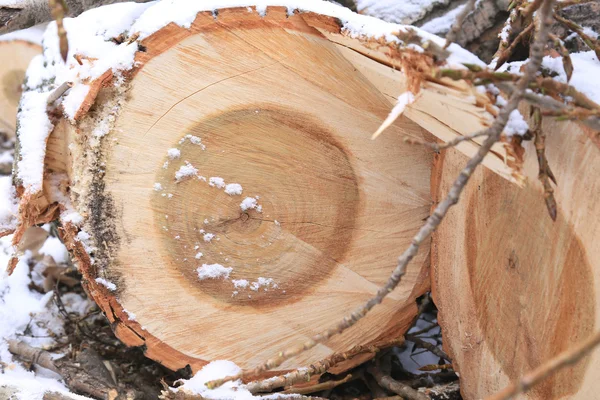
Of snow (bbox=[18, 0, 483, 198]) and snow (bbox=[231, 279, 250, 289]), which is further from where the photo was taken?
snow (bbox=[231, 279, 250, 289])

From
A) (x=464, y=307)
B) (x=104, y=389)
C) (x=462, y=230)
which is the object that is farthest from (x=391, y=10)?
(x=104, y=389)

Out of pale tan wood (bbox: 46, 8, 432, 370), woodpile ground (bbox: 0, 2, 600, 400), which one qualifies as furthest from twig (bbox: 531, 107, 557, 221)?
pale tan wood (bbox: 46, 8, 432, 370)

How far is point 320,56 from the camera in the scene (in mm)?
1354

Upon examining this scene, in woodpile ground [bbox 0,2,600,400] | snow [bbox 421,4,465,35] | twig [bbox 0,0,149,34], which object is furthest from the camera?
snow [bbox 421,4,465,35]

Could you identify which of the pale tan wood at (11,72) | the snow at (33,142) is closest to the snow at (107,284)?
the snow at (33,142)

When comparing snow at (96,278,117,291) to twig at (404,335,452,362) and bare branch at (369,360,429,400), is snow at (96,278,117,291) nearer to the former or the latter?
bare branch at (369,360,429,400)

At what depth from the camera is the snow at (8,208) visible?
1463mm

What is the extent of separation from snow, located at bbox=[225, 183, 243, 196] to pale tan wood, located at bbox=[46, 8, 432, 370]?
0.02 meters

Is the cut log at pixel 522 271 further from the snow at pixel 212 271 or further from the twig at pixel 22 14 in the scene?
the twig at pixel 22 14

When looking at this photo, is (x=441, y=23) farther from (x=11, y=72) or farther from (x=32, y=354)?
(x=11, y=72)

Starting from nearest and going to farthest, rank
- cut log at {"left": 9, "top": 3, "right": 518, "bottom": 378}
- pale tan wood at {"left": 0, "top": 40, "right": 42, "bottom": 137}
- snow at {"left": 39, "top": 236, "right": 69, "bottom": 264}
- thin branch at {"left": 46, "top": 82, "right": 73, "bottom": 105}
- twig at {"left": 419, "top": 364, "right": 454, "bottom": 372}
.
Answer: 1. cut log at {"left": 9, "top": 3, "right": 518, "bottom": 378}
2. thin branch at {"left": 46, "top": 82, "right": 73, "bottom": 105}
3. twig at {"left": 419, "top": 364, "right": 454, "bottom": 372}
4. snow at {"left": 39, "top": 236, "right": 69, "bottom": 264}
5. pale tan wood at {"left": 0, "top": 40, "right": 42, "bottom": 137}

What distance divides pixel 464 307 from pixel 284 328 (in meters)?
0.49

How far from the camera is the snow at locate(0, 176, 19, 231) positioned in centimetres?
146

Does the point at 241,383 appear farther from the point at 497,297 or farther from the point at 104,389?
the point at 497,297
